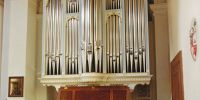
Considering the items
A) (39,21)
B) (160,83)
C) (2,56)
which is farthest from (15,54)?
(160,83)

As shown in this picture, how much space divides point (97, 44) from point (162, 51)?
1.43 metres

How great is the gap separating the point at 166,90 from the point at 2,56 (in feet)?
12.7

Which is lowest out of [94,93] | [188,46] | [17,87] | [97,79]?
[94,93]

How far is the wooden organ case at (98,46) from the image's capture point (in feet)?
22.9

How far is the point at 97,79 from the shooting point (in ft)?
22.7

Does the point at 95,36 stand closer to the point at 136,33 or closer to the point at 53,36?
the point at 136,33

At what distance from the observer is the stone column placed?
7.09 meters

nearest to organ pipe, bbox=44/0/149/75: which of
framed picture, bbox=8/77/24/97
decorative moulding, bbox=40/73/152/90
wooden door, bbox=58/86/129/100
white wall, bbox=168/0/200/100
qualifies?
decorative moulding, bbox=40/73/152/90

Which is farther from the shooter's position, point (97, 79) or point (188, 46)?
point (97, 79)

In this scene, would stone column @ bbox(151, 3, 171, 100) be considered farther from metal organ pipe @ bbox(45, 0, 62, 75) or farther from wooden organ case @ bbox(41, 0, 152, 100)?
metal organ pipe @ bbox(45, 0, 62, 75)

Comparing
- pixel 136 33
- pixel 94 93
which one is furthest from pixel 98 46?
pixel 94 93

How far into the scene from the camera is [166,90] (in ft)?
23.2

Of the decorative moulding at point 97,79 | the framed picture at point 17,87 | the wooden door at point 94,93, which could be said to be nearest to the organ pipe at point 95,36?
the decorative moulding at point 97,79

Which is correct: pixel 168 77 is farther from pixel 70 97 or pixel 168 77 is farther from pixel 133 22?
pixel 70 97
